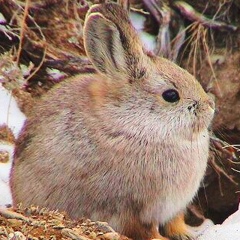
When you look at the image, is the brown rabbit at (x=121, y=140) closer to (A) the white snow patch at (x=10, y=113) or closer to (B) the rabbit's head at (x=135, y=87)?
(B) the rabbit's head at (x=135, y=87)

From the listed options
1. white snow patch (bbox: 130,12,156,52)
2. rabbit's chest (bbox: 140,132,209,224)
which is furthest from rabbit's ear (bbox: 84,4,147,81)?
white snow patch (bbox: 130,12,156,52)

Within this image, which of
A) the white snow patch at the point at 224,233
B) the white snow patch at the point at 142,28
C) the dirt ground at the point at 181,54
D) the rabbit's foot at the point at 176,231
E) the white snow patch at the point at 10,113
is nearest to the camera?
the white snow patch at the point at 224,233

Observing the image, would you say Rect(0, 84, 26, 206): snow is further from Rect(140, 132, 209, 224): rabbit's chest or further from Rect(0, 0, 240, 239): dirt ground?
Rect(140, 132, 209, 224): rabbit's chest

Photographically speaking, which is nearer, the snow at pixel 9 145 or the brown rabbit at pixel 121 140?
the brown rabbit at pixel 121 140

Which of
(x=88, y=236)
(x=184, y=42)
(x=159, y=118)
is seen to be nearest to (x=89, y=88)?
(x=159, y=118)

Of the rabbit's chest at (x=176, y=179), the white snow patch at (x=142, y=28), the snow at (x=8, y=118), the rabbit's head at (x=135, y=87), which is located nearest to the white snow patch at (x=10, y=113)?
the snow at (x=8, y=118)

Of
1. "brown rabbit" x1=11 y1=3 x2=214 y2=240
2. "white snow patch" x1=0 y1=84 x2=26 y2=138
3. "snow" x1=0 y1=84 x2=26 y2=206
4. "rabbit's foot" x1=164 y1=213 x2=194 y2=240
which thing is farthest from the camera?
"white snow patch" x1=0 y1=84 x2=26 y2=138

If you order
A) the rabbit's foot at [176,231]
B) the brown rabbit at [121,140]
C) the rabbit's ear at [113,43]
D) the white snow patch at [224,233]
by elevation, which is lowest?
the rabbit's foot at [176,231]

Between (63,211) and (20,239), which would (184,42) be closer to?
(63,211)

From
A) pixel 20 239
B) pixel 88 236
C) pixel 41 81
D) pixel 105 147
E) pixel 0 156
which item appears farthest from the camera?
pixel 41 81
